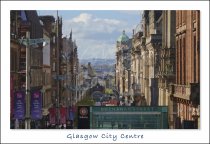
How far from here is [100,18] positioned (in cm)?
3003

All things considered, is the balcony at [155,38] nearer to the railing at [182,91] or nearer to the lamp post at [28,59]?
the railing at [182,91]

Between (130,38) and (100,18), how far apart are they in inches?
35.3

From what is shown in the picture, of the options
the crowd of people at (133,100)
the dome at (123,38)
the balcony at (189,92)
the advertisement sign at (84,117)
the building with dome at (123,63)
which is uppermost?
the dome at (123,38)

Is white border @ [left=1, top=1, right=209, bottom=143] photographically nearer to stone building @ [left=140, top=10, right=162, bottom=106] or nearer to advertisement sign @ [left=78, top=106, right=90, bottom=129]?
advertisement sign @ [left=78, top=106, right=90, bottom=129]

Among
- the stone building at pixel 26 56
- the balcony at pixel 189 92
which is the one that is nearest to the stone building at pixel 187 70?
the balcony at pixel 189 92

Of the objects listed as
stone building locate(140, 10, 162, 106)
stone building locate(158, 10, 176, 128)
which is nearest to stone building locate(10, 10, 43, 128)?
stone building locate(140, 10, 162, 106)

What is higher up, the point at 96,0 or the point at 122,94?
the point at 96,0

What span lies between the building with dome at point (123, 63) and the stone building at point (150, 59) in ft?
1.09

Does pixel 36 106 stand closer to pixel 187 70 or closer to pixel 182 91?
pixel 182 91

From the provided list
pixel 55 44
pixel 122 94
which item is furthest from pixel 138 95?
pixel 55 44

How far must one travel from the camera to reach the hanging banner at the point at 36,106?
99.1ft

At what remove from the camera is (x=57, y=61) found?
30734 mm

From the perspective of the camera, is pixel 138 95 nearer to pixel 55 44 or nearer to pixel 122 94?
pixel 122 94

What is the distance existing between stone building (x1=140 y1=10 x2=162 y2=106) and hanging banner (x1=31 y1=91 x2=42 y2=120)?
244 centimetres
